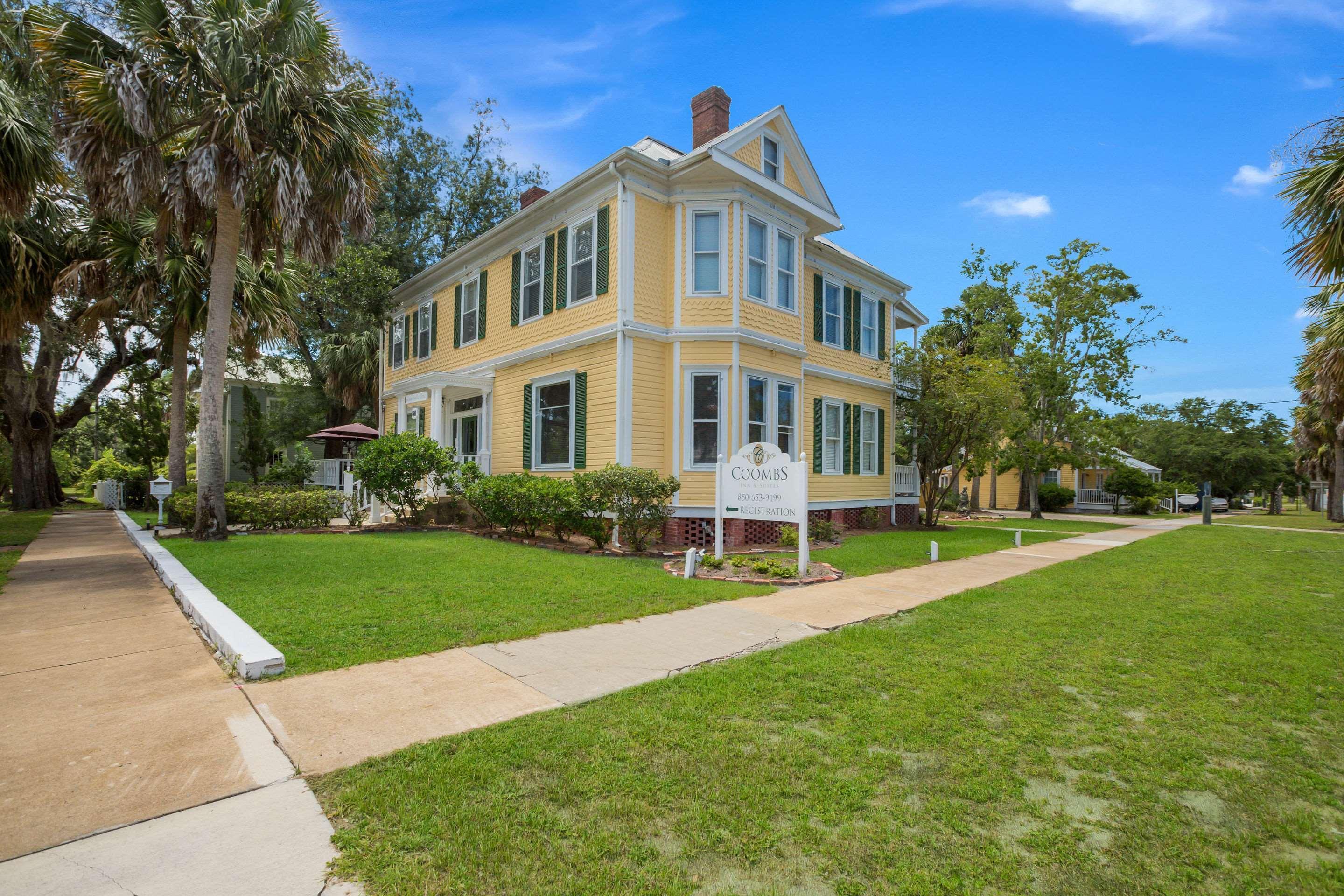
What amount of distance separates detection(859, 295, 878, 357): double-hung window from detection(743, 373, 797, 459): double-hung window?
4.17 meters

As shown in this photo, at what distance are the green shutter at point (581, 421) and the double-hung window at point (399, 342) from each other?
31.5ft

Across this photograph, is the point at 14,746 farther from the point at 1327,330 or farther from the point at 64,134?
A: the point at 1327,330

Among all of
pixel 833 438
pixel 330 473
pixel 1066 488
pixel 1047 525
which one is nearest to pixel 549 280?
pixel 833 438

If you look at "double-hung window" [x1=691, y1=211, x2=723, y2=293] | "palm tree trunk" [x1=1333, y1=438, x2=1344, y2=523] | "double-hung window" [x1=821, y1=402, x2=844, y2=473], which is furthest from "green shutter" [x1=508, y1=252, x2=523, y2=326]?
"palm tree trunk" [x1=1333, y1=438, x2=1344, y2=523]

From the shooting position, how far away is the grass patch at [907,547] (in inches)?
400

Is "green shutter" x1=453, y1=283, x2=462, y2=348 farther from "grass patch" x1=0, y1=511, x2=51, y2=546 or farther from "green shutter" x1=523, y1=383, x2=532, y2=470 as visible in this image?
"grass patch" x1=0, y1=511, x2=51, y2=546

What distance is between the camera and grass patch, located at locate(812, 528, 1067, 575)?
1016cm

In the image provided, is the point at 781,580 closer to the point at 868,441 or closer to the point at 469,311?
the point at 868,441

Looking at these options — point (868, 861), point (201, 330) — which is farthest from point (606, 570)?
point (201, 330)

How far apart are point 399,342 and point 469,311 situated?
4.82 metres

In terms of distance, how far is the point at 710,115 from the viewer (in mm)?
13969

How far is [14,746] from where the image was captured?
131 inches

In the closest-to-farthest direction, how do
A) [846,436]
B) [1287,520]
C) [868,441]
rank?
1. [846,436]
2. [868,441]
3. [1287,520]

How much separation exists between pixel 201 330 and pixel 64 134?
17.1 feet
